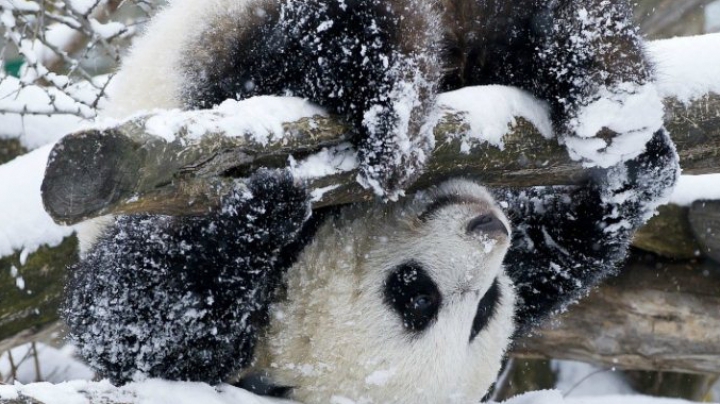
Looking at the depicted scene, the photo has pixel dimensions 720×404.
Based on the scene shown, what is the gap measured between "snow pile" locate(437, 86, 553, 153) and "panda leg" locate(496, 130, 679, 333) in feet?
1.45

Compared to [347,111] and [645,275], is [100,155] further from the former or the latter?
[645,275]

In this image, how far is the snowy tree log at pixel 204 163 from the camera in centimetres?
Answer: 167

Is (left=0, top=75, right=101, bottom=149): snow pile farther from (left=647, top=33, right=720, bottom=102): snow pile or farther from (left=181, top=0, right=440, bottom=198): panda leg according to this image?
(left=647, top=33, right=720, bottom=102): snow pile

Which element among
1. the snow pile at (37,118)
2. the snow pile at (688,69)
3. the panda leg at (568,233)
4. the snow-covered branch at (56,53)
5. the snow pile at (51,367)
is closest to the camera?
the snow pile at (688,69)

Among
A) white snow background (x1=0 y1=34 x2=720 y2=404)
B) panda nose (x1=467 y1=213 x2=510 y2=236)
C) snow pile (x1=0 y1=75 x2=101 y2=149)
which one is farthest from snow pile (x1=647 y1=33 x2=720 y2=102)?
snow pile (x1=0 y1=75 x2=101 y2=149)

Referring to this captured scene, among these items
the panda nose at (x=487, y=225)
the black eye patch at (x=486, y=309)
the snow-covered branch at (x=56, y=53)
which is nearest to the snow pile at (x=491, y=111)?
the panda nose at (x=487, y=225)

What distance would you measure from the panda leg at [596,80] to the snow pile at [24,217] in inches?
84.7

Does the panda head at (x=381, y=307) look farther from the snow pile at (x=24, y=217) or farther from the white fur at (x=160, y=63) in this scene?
the snow pile at (x=24, y=217)

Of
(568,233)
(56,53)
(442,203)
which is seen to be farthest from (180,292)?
(56,53)

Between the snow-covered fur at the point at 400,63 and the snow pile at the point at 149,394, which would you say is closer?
the snow pile at the point at 149,394

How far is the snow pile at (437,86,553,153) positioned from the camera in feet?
7.46

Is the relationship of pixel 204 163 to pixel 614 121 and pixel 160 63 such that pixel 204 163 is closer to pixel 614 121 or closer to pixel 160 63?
pixel 160 63

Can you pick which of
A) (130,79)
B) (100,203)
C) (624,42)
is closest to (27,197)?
(130,79)

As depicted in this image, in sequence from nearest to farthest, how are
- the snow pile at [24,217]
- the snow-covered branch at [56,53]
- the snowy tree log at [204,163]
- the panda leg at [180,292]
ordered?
the snowy tree log at [204,163]
the panda leg at [180,292]
the snow pile at [24,217]
the snow-covered branch at [56,53]
